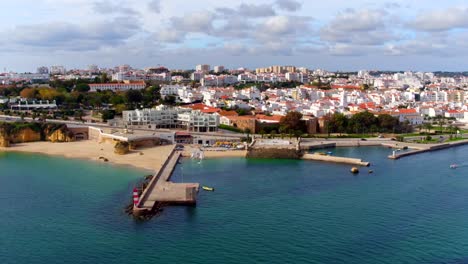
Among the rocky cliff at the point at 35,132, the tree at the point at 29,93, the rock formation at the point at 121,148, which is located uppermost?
the tree at the point at 29,93

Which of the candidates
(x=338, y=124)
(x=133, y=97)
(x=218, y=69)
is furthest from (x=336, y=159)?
(x=218, y=69)

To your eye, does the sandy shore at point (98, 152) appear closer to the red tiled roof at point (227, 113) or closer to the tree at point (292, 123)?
the tree at point (292, 123)

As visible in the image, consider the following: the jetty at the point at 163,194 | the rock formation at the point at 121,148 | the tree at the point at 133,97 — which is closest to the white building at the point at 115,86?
the tree at the point at 133,97

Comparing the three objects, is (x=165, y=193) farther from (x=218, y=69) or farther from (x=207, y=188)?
(x=218, y=69)

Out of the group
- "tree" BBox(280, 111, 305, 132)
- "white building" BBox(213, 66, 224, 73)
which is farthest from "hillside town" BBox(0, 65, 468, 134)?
"white building" BBox(213, 66, 224, 73)

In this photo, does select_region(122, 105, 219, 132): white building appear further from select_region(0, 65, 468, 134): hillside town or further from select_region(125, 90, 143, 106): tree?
select_region(125, 90, 143, 106): tree

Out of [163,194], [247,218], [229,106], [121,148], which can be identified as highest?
[229,106]
